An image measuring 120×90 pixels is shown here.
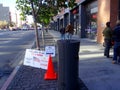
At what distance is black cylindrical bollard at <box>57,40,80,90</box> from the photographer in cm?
661

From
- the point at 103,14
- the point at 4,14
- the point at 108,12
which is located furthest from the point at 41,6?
the point at 4,14

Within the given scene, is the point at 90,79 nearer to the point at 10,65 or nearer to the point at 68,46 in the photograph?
the point at 68,46

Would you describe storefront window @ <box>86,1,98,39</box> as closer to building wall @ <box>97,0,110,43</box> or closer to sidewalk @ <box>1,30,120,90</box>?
building wall @ <box>97,0,110,43</box>

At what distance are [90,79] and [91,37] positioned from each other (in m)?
20.6

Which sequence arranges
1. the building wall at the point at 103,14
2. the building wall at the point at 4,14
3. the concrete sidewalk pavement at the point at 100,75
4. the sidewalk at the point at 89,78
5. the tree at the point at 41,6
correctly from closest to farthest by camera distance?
the concrete sidewalk pavement at the point at 100,75 → the sidewalk at the point at 89,78 → the tree at the point at 41,6 → the building wall at the point at 103,14 → the building wall at the point at 4,14

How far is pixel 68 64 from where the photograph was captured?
667 cm

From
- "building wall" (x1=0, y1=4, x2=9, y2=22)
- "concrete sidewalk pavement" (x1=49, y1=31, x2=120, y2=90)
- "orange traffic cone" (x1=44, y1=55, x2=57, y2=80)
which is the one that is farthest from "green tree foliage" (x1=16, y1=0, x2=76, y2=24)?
"building wall" (x1=0, y1=4, x2=9, y2=22)

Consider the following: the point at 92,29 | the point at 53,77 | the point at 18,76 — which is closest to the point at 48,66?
the point at 53,77

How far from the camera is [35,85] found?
848cm

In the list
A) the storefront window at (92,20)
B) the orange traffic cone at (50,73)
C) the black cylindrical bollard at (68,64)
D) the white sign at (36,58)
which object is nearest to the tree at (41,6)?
the white sign at (36,58)

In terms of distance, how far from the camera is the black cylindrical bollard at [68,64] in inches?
260

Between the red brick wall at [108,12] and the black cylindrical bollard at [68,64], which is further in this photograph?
the red brick wall at [108,12]

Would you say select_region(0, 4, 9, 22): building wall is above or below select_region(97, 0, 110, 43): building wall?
above

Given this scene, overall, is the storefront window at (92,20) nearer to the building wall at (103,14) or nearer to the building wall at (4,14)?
the building wall at (103,14)
